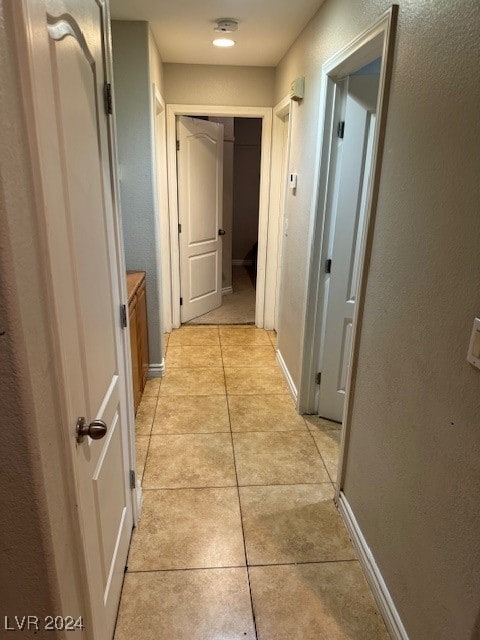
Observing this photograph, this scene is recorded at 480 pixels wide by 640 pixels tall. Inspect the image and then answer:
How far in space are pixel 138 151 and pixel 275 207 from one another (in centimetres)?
149

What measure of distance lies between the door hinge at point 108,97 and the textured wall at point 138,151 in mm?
1555

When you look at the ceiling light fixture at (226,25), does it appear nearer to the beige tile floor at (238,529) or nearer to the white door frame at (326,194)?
the white door frame at (326,194)

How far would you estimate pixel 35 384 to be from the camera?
2.44ft

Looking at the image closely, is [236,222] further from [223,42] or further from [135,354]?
[135,354]

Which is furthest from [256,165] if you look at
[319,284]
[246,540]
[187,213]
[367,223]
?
[246,540]

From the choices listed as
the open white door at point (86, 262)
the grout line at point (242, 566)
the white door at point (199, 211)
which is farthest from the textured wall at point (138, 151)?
the grout line at point (242, 566)

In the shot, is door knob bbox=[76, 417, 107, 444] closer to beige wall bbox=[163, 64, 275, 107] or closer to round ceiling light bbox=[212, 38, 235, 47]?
round ceiling light bbox=[212, 38, 235, 47]

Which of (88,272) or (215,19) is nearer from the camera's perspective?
(88,272)

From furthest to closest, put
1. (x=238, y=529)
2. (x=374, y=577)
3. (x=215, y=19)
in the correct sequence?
(x=215, y=19), (x=238, y=529), (x=374, y=577)

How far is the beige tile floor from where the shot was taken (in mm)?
1539

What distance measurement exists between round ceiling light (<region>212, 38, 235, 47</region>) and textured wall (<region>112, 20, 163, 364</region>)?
0.46 metres

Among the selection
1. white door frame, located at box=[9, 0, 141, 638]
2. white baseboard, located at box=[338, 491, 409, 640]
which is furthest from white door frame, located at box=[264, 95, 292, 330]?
white door frame, located at box=[9, 0, 141, 638]

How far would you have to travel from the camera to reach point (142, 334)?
3.08m

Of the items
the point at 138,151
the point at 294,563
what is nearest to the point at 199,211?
the point at 138,151
